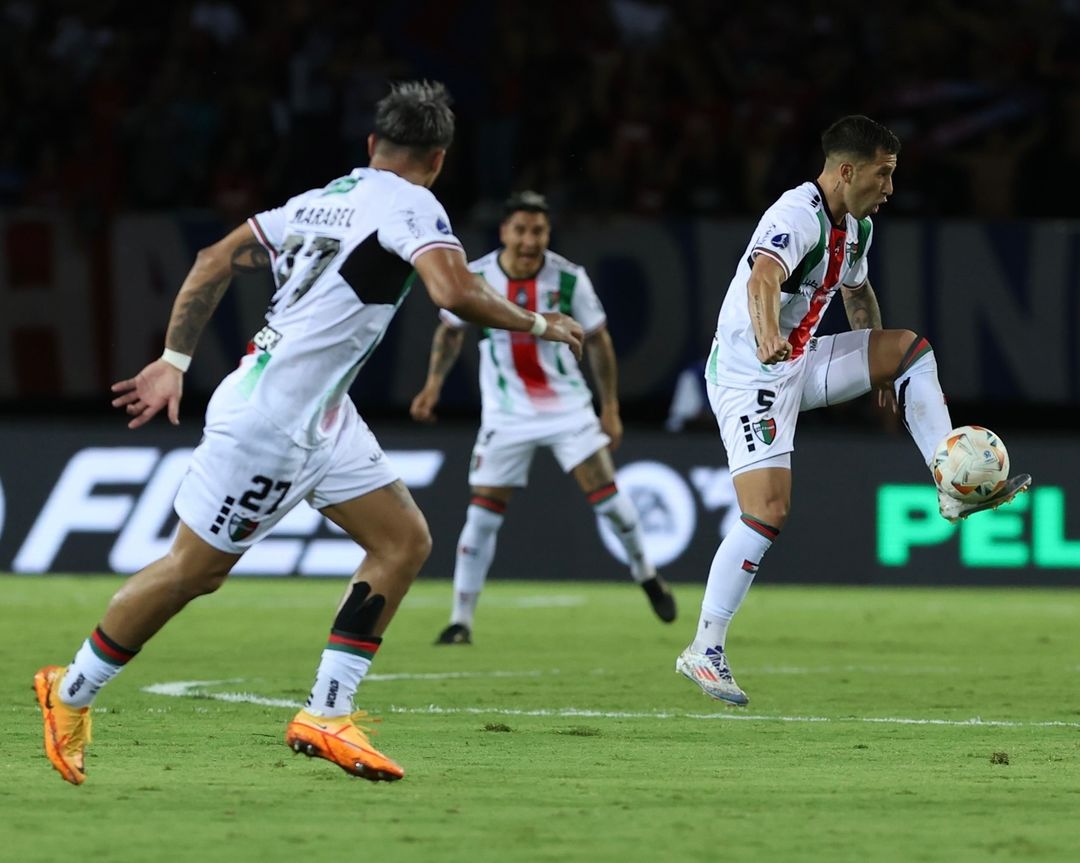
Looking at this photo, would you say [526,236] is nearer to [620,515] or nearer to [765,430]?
[620,515]

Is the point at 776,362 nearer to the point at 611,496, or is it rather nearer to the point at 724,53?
the point at 611,496

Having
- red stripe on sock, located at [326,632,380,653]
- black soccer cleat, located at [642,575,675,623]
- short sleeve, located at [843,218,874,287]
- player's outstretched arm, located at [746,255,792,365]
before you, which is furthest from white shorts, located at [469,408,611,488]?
red stripe on sock, located at [326,632,380,653]

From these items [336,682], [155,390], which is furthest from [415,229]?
[336,682]

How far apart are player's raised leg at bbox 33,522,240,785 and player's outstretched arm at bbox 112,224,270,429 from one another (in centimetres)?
46

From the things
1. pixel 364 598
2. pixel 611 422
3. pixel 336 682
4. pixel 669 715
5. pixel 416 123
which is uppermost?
pixel 416 123

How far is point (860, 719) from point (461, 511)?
8.35 metres

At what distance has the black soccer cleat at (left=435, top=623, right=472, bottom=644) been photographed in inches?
474

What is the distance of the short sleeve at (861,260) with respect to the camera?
872cm

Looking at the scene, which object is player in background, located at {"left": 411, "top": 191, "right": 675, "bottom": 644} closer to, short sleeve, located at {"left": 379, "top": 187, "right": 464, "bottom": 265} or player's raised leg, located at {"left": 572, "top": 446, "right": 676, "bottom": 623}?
player's raised leg, located at {"left": 572, "top": 446, "right": 676, "bottom": 623}

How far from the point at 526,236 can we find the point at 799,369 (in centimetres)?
401

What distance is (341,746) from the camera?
640cm

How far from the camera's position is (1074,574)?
53.7 ft

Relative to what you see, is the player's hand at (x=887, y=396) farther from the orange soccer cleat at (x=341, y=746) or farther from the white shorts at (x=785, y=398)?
the orange soccer cleat at (x=341, y=746)

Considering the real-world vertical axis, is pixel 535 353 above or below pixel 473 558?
above
